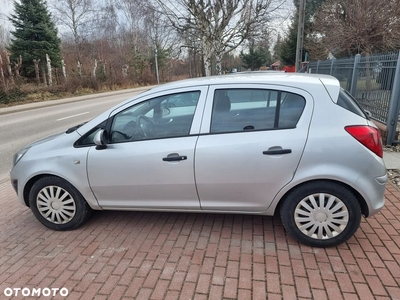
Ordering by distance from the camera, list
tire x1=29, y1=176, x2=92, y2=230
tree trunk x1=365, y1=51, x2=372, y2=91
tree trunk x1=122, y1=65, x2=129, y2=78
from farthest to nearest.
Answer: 1. tree trunk x1=122, y1=65, x2=129, y2=78
2. tree trunk x1=365, y1=51, x2=372, y2=91
3. tire x1=29, y1=176, x2=92, y2=230

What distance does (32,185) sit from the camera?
10.6 ft

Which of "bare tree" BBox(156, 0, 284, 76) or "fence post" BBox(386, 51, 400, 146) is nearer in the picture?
"fence post" BBox(386, 51, 400, 146)

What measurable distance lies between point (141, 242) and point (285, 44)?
33054 millimetres

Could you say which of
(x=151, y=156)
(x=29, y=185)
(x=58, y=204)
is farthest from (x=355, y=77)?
(x=29, y=185)

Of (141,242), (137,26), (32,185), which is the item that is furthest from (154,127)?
(137,26)

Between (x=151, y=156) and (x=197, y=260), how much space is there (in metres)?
1.08

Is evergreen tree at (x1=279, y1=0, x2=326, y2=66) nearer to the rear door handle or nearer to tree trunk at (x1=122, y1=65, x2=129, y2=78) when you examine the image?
tree trunk at (x1=122, y1=65, x2=129, y2=78)

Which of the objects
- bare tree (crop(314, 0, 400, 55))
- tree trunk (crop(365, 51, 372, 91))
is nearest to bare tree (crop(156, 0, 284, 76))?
bare tree (crop(314, 0, 400, 55))

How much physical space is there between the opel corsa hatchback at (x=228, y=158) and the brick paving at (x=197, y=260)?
25 cm

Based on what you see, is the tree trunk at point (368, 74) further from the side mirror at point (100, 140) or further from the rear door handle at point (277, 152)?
the side mirror at point (100, 140)

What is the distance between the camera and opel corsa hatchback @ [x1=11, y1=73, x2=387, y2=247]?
252 cm

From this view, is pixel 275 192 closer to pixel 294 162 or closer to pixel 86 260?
pixel 294 162

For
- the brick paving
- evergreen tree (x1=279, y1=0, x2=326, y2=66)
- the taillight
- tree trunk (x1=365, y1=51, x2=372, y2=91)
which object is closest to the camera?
the brick paving

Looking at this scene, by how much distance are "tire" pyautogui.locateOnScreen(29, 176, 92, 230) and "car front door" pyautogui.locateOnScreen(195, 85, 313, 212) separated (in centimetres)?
142
